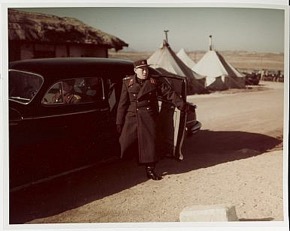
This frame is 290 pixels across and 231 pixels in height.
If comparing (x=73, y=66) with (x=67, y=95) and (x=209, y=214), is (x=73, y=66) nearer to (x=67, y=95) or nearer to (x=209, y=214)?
(x=67, y=95)

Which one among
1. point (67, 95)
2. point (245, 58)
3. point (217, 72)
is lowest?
point (67, 95)

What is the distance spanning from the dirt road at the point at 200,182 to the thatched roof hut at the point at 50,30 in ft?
3.43

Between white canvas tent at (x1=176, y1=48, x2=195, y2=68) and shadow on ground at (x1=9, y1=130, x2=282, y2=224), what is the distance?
0.67 m

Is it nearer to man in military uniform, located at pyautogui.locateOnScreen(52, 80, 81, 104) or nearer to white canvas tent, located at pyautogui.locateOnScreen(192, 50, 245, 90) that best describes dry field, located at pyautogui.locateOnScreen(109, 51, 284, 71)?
white canvas tent, located at pyautogui.locateOnScreen(192, 50, 245, 90)

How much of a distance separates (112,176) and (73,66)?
1067mm

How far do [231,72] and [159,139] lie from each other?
3.39 feet

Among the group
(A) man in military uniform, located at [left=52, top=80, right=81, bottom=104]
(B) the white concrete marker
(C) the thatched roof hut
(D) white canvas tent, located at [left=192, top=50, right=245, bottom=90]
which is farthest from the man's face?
(B) the white concrete marker

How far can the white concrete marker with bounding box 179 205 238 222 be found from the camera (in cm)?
339

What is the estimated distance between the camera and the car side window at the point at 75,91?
3.34 m

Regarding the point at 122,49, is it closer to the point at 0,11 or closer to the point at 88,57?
the point at 88,57

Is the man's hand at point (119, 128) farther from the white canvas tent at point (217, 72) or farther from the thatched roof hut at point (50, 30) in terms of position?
the white canvas tent at point (217, 72)

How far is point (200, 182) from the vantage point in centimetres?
357

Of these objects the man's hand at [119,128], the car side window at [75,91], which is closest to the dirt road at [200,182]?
the man's hand at [119,128]

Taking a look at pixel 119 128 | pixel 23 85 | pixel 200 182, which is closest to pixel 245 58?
pixel 200 182
